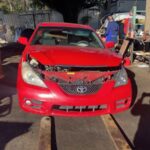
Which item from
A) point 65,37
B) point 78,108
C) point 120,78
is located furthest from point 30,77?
point 65,37

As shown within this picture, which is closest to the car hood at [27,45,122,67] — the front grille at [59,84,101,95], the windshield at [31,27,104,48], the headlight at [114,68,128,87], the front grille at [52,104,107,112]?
the headlight at [114,68,128,87]

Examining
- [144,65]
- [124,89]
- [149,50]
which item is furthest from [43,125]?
[149,50]

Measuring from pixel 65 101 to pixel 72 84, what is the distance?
1.06 feet

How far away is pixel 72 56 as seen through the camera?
6496 mm

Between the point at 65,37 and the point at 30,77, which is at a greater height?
the point at 65,37

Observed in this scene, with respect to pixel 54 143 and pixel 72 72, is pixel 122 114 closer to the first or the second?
pixel 72 72

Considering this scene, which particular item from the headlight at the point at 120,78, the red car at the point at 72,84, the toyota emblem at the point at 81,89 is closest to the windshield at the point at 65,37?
the red car at the point at 72,84

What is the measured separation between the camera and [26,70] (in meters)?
6.34

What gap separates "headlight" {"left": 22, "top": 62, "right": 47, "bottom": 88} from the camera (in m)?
6.08

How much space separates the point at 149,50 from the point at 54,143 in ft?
39.8

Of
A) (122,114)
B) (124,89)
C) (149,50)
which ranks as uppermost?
(124,89)

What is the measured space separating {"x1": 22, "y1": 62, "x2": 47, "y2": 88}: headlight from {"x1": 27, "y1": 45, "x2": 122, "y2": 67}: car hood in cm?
23

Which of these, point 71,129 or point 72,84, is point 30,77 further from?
point 71,129

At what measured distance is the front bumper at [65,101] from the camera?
5.93 metres
